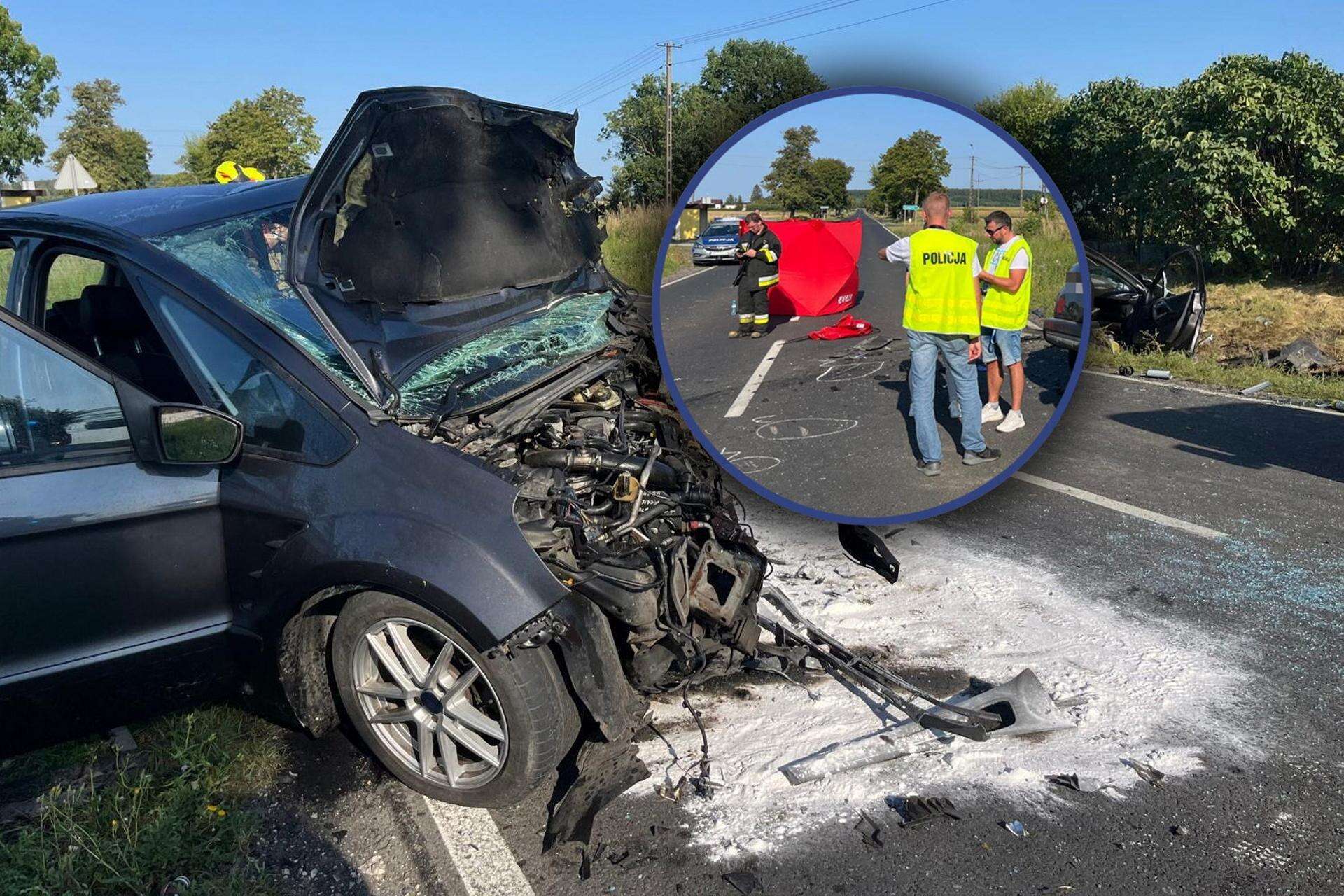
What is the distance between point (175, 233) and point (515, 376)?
1.28 m

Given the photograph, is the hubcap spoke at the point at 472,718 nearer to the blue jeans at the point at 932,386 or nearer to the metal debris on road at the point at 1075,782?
the blue jeans at the point at 932,386

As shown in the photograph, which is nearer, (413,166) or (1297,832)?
(1297,832)

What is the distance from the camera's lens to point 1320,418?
8320 millimetres

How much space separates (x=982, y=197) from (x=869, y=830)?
1892mm

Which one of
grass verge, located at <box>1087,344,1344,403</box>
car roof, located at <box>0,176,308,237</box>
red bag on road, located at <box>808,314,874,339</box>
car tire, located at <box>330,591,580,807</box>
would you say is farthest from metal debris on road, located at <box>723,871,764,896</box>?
grass verge, located at <box>1087,344,1344,403</box>

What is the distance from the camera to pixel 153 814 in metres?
3.05

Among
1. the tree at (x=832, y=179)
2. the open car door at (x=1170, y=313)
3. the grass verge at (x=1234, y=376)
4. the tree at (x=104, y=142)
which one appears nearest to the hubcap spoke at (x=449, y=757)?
the tree at (x=832, y=179)

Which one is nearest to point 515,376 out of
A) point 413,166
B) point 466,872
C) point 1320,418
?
point 413,166

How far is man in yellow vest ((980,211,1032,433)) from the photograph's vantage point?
2.20 metres

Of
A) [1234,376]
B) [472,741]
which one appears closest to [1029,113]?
[472,741]

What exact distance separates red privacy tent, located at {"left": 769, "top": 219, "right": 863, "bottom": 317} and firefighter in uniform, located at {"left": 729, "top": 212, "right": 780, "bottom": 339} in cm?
2

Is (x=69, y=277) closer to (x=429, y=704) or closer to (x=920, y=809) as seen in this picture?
(x=429, y=704)

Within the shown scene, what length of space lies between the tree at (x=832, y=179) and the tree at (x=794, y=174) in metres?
0.01

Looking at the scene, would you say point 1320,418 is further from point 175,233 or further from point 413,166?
point 175,233
